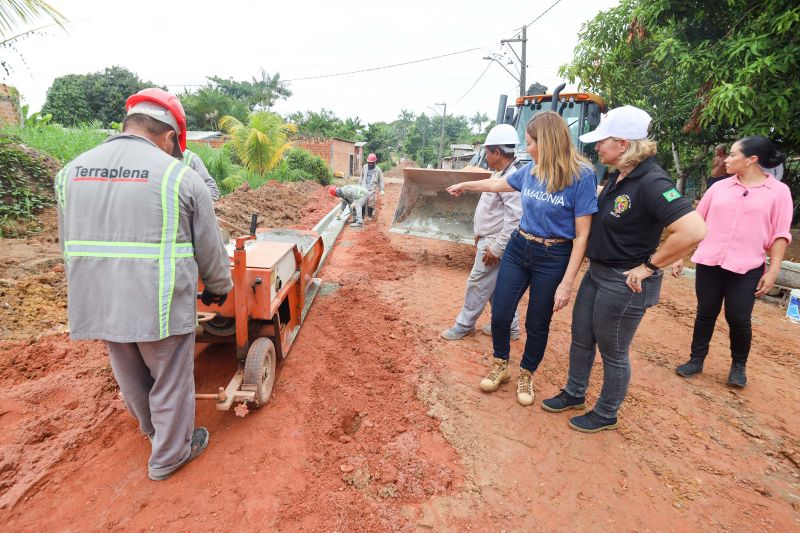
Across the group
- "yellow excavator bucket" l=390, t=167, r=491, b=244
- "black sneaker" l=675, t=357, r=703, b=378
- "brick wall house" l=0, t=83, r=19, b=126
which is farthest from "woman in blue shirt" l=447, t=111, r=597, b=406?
"brick wall house" l=0, t=83, r=19, b=126

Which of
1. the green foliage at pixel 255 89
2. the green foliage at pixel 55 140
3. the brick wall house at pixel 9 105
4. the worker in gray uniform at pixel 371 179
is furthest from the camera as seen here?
the green foliage at pixel 255 89

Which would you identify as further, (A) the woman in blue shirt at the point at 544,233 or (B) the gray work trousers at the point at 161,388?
(A) the woman in blue shirt at the point at 544,233

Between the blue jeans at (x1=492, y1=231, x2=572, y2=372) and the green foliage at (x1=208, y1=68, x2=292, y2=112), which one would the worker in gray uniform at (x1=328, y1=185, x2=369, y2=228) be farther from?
the green foliage at (x1=208, y1=68, x2=292, y2=112)

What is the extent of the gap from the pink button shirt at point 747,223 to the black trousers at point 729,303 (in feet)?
0.35

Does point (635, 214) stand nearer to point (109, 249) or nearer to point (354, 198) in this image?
point (109, 249)

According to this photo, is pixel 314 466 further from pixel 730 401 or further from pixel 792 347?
pixel 792 347

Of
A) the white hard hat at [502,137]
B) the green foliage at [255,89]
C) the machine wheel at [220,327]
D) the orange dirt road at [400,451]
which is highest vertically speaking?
the green foliage at [255,89]

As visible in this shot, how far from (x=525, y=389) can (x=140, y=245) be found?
253cm

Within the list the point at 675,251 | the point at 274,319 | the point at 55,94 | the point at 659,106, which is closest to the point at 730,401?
the point at 675,251

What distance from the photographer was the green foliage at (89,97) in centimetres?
2711

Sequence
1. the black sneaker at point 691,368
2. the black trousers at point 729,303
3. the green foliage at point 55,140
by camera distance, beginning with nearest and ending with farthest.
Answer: the black trousers at point 729,303
the black sneaker at point 691,368
the green foliage at point 55,140

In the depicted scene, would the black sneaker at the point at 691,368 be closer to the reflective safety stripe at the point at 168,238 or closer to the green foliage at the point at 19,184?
the reflective safety stripe at the point at 168,238

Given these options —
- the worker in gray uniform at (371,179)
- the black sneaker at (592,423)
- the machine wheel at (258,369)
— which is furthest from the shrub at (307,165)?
the black sneaker at (592,423)

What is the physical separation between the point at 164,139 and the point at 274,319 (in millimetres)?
1374
